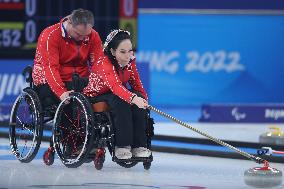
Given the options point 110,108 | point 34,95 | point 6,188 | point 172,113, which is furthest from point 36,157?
point 172,113

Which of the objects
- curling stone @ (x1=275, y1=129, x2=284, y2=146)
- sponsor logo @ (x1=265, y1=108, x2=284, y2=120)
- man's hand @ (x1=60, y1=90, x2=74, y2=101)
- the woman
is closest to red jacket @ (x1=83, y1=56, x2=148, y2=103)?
the woman

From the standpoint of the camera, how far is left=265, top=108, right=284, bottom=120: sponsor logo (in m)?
13.7

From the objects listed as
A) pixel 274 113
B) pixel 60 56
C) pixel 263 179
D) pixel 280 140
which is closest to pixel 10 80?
pixel 274 113

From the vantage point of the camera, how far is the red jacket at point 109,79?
7.59 m

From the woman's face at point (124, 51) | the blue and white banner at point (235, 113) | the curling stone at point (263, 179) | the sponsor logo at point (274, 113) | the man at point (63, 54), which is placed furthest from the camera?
the sponsor logo at point (274, 113)

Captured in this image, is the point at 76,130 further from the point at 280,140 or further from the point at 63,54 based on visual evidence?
the point at 280,140

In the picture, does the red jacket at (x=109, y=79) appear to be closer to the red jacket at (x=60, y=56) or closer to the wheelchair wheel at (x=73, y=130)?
the wheelchair wheel at (x=73, y=130)

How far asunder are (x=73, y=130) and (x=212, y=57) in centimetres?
918

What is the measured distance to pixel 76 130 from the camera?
7.95 m

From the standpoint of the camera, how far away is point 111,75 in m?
7.66

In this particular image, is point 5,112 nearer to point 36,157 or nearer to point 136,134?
point 36,157

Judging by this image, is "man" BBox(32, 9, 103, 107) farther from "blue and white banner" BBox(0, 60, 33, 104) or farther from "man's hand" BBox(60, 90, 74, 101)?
"blue and white banner" BBox(0, 60, 33, 104)

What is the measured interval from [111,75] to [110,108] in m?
0.25

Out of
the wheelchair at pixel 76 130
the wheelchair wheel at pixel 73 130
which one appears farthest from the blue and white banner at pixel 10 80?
the wheelchair wheel at pixel 73 130
